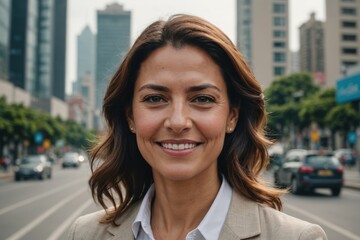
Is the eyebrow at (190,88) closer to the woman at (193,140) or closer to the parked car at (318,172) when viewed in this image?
the woman at (193,140)

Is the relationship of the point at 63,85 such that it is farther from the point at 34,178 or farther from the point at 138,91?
the point at 138,91

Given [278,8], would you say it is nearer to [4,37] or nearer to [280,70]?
[280,70]

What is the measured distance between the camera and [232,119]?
232 centimetres

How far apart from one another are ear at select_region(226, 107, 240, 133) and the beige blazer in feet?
1.05

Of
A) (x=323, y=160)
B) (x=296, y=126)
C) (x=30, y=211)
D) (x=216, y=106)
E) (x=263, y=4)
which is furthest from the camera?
(x=263, y=4)

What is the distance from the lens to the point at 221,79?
7.13ft

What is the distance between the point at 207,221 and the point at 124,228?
42 centimetres

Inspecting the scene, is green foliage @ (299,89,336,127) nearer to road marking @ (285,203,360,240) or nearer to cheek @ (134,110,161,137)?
road marking @ (285,203,360,240)

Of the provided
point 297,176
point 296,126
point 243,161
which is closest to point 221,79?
point 243,161

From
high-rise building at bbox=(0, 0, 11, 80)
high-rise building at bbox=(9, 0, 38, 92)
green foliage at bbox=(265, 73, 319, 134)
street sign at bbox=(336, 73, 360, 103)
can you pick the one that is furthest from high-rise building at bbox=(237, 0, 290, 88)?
street sign at bbox=(336, 73, 360, 103)

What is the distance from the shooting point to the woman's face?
2064mm

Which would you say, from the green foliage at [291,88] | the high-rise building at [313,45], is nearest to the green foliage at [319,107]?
the green foliage at [291,88]

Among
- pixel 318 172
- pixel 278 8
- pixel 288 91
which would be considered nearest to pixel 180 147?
pixel 318 172

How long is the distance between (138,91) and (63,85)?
399ft
